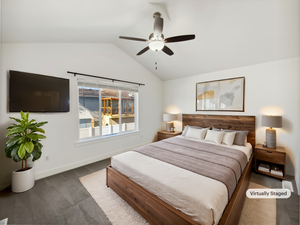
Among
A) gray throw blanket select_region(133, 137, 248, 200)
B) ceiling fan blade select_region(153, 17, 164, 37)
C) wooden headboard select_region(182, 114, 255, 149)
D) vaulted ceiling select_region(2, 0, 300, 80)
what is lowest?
gray throw blanket select_region(133, 137, 248, 200)

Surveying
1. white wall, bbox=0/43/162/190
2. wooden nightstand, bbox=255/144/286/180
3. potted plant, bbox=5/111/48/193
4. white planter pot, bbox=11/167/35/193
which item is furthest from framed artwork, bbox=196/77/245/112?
white planter pot, bbox=11/167/35/193

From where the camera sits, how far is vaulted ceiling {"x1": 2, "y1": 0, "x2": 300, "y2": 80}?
1725 mm

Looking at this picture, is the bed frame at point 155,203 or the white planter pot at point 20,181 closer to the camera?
the bed frame at point 155,203

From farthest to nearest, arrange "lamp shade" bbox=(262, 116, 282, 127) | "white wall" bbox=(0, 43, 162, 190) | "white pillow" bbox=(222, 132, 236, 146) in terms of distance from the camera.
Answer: "white pillow" bbox=(222, 132, 236, 146) < "lamp shade" bbox=(262, 116, 282, 127) < "white wall" bbox=(0, 43, 162, 190)

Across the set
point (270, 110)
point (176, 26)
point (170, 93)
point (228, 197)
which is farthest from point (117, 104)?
point (270, 110)

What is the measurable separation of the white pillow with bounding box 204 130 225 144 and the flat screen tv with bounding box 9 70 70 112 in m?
3.34

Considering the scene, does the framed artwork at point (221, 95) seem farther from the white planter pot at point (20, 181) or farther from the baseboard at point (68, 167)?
the white planter pot at point (20, 181)

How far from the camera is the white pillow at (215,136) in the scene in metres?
2.99

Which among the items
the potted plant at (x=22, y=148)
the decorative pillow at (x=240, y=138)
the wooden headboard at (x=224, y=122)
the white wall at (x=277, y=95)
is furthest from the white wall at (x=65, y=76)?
the white wall at (x=277, y=95)

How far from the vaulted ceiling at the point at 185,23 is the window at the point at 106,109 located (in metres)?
1.18

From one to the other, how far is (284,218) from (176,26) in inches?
134

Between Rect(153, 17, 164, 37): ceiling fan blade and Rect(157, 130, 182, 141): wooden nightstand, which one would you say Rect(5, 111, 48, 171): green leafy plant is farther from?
Rect(157, 130, 182, 141): wooden nightstand

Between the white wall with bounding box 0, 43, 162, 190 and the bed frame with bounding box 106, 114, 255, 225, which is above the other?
the white wall with bounding box 0, 43, 162, 190

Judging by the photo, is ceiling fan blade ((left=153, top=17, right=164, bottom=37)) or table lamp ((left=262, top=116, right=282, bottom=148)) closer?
ceiling fan blade ((left=153, top=17, right=164, bottom=37))
